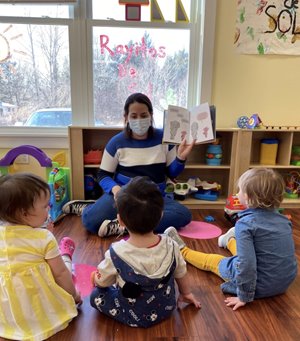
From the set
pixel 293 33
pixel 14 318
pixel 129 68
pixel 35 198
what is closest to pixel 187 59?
pixel 129 68

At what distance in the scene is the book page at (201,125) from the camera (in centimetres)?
181

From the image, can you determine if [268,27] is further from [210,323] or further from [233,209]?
[210,323]

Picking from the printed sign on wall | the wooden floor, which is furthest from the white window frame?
the wooden floor

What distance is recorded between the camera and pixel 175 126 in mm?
1922

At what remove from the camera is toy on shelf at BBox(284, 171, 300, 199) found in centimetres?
264

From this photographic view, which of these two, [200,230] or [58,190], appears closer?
[200,230]

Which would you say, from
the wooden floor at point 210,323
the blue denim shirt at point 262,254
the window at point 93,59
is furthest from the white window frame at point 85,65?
the wooden floor at point 210,323

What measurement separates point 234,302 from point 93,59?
2136 millimetres

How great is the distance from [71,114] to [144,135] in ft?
3.07

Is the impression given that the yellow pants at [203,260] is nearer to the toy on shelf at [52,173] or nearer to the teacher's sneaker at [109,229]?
the teacher's sneaker at [109,229]

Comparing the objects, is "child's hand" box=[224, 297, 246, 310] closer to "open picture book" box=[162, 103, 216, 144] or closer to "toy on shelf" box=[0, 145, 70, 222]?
"open picture book" box=[162, 103, 216, 144]

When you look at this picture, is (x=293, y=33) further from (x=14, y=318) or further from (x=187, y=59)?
(x=14, y=318)

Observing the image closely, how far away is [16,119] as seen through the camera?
2.70 meters

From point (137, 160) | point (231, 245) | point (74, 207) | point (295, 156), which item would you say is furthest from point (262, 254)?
point (295, 156)
